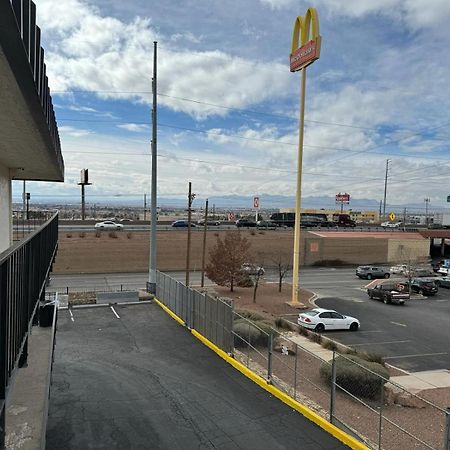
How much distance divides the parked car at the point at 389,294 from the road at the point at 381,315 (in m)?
0.72

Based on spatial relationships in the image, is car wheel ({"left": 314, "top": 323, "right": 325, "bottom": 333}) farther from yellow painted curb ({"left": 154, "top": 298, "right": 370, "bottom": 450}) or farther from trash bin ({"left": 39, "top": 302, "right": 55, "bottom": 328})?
trash bin ({"left": 39, "top": 302, "right": 55, "bottom": 328})

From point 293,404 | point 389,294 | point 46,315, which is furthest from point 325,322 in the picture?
point 46,315

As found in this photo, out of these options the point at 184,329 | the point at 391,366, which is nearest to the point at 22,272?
the point at 184,329

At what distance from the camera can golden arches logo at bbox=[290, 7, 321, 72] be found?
30.5 m

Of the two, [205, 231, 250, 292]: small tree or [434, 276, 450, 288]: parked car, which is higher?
[205, 231, 250, 292]: small tree

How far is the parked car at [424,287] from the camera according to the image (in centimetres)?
4266

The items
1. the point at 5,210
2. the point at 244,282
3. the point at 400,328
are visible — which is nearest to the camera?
the point at 5,210

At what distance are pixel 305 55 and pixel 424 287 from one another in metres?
25.5

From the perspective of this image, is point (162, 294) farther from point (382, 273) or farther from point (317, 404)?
point (382, 273)

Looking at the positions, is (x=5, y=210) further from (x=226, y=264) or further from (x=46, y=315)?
(x=226, y=264)

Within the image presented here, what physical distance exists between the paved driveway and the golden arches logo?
22.4m

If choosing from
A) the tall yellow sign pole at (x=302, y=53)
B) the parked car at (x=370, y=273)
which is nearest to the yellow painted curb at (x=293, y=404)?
the tall yellow sign pole at (x=302, y=53)

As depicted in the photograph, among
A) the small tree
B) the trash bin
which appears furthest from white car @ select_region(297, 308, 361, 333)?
the trash bin

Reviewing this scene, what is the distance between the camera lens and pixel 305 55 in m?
31.5
